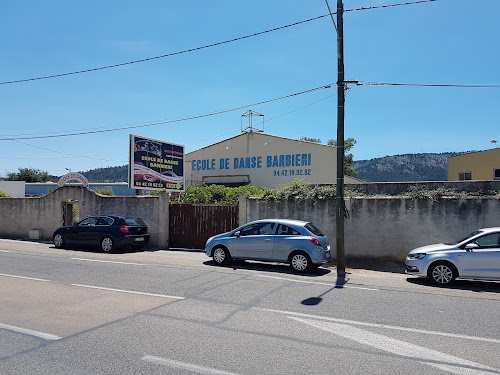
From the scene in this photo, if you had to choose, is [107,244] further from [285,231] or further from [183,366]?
[183,366]

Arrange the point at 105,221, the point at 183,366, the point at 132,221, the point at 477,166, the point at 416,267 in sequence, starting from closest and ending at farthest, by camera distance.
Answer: the point at 183,366, the point at 416,267, the point at 105,221, the point at 132,221, the point at 477,166

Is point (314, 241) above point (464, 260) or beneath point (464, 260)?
above

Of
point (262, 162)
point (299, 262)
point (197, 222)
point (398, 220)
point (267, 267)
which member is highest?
point (262, 162)

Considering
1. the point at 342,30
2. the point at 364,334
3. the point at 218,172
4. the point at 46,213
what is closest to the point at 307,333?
the point at 364,334

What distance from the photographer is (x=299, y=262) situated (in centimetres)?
1101

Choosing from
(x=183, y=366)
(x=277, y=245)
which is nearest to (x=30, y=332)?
(x=183, y=366)

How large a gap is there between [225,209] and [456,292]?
30.9 ft

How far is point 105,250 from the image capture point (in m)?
15.5

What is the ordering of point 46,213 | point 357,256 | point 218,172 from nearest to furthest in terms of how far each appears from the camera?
point 357,256 < point 46,213 < point 218,172

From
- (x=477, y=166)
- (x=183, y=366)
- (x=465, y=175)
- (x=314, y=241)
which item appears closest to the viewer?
(x=183, y=366)

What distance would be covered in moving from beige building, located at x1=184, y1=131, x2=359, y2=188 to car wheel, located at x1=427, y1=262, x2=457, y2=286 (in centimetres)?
2056

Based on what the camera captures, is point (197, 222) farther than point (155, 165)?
No

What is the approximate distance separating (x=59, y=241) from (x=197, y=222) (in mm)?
5825

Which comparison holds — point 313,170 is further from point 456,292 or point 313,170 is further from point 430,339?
point 430,339
